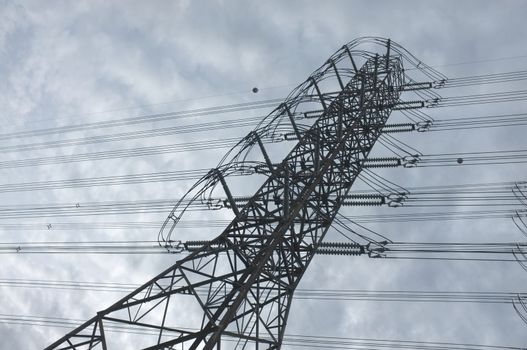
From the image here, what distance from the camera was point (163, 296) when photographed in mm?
12336

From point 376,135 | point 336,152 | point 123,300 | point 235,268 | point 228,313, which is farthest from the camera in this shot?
point 376,135

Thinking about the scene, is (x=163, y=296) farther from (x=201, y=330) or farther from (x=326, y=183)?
(x=326, y=183)

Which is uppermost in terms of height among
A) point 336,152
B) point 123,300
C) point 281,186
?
point 336,152

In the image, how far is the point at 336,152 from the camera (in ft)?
51.6

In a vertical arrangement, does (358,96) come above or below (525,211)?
above

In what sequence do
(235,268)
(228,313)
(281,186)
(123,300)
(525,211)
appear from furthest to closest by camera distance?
(525,211) → (281,186) → (235,268) → (123,300) → (228,313)

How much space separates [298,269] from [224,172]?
14.3ft

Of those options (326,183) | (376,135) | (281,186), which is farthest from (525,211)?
(281,186)

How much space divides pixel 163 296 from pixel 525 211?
11.3 m

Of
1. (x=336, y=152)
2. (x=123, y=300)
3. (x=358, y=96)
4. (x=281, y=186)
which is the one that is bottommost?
(x=123, y=300)

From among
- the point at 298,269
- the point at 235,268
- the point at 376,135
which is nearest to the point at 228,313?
the point at 235,268

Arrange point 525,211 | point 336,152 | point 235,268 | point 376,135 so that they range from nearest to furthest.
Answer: point 235,268
point 336,152
point 525,211
point 376,135

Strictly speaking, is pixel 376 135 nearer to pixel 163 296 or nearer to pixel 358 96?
pixel 358 96

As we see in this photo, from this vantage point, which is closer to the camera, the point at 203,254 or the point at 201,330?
the point at 201,330
